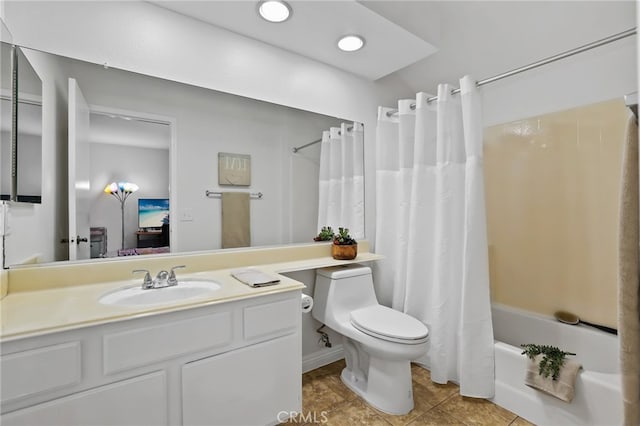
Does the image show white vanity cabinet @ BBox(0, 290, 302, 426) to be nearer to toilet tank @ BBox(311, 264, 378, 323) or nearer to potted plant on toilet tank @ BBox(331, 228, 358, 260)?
toilet tank @ BBox(311, 264, 378, 323)

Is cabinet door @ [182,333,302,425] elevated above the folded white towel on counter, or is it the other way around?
the folded white towel on counter

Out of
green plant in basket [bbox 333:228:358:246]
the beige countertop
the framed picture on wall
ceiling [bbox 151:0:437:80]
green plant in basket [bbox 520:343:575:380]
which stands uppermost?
ceiling [bbox 151:0:437:80]

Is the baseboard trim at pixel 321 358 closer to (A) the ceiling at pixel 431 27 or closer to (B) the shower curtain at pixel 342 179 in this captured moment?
(B) the shower curtain at pixel 342 179

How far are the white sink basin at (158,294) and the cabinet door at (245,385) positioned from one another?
0.32 metres

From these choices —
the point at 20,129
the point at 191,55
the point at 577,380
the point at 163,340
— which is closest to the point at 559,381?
the point at 577,380

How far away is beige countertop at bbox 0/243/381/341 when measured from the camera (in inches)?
39.2

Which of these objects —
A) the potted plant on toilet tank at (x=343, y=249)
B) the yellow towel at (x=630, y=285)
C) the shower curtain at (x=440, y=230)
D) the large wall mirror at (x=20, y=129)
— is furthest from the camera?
the potted plant on toilet tank at (x=343, y=249)

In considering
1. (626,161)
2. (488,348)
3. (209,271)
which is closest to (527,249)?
(488,348)

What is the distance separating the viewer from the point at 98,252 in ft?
5.10

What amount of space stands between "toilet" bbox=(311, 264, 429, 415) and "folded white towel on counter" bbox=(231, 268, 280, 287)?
58 cm

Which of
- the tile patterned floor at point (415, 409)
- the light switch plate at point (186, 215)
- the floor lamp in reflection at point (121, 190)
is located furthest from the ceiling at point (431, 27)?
the tile patterned floor at point (415, 409)

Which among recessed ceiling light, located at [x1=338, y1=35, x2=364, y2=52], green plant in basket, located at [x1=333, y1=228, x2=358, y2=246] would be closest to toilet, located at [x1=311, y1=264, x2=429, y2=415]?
green plant in basket, located at [x1=333, y1=228, x2=358, y2=246]

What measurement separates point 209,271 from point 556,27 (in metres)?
2.71

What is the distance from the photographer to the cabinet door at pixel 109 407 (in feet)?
3.21
